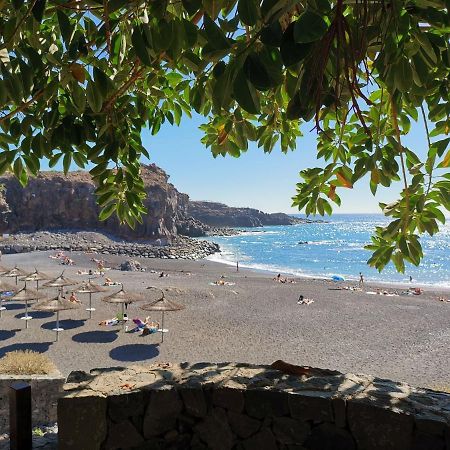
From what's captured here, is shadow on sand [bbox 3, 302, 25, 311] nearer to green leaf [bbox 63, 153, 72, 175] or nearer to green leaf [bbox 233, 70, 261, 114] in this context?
green leaf [bbox 63, 153, 72, 175]

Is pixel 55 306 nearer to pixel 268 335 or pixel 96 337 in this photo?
pixel 96 337

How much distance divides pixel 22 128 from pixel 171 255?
5775cm

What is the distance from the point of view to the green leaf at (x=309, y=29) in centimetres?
102

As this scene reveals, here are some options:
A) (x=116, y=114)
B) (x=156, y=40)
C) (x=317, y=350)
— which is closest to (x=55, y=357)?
(x=317, y=350)

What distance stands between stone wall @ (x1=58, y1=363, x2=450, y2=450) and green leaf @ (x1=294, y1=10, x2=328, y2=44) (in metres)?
3.20

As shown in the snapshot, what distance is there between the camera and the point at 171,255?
2355 inches

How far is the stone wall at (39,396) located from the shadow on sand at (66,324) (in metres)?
9.53

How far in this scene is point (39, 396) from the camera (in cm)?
688

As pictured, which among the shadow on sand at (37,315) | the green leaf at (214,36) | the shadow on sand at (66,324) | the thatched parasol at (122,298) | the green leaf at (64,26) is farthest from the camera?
the shadow on sand at (37,315)

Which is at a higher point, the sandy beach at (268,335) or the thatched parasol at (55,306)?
the thatched parasol at (55,306)

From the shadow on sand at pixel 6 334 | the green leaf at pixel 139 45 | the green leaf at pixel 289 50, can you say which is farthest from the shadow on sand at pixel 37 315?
the green leaf at pixel 289 50

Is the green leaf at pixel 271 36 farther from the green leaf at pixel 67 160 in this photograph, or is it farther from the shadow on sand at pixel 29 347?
the shadow on sand at pixel 29 347

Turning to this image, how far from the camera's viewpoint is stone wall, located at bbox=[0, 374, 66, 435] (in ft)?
21.6

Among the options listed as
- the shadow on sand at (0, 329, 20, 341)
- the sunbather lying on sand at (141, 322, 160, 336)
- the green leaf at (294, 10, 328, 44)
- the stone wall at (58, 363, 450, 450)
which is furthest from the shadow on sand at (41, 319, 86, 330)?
the green leaf at (294, 10, 328, 44)
